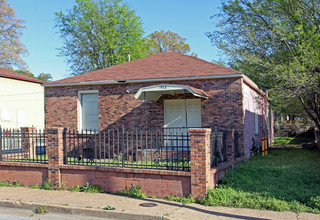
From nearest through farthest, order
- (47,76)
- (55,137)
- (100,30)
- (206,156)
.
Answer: (206,156), (55,137), (100,30), (47,76)

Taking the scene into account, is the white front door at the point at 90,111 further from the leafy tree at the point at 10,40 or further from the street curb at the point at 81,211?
the leafy tree at the point at 10,40

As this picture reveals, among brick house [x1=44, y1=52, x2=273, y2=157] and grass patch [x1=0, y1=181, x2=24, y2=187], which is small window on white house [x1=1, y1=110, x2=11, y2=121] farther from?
grass patch [x1=0, y1=181, x2=24, y2=187]

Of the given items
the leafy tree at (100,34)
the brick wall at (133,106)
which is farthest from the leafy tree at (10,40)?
the brick wall at (133,106)

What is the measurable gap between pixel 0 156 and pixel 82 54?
27.7 meters

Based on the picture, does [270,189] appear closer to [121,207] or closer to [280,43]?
[121,207]

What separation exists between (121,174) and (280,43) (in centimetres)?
838

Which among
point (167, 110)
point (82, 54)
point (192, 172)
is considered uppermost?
point (82, 54)

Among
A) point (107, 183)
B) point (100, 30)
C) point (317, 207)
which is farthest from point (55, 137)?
point (100, 30)

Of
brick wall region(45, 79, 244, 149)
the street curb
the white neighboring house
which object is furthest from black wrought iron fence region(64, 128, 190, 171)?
the white neighboring house

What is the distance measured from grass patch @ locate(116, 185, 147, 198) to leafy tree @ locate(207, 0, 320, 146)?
19.8 feet

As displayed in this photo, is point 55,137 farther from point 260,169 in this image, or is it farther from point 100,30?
point 100,30

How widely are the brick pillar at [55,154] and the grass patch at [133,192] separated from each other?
1954mm

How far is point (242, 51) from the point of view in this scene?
44.4 ft

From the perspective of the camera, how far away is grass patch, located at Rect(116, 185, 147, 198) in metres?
7.98
